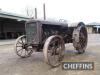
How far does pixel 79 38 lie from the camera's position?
8.12 metres

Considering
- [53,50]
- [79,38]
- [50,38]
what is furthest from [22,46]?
[79,38]

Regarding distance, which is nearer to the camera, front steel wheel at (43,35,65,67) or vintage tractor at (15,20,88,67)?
front steel wheel at (43,35,65,67)

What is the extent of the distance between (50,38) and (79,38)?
8.43ft

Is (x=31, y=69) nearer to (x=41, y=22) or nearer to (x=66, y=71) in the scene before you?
→ (x=66, y=71)

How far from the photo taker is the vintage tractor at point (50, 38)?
6.01 metres

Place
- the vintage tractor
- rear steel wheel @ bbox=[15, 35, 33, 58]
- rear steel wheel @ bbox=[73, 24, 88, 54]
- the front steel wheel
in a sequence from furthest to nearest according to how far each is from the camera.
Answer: rear steel wheel @ bbox=[73, 24, 88, 54], rear steel wheel @ bbox=[15, 35, 33, 58], the vintage tractor, the front steel wheel

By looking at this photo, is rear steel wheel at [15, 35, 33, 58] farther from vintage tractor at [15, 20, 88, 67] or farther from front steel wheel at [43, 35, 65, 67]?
front steel wheel at [43, 35, 65, 67]

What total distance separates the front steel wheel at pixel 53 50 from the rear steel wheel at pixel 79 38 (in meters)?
1.30

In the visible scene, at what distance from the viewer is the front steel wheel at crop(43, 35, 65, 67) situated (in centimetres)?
563

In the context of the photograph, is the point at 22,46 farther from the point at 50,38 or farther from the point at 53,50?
the point at 50,38

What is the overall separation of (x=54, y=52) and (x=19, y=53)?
2455mm

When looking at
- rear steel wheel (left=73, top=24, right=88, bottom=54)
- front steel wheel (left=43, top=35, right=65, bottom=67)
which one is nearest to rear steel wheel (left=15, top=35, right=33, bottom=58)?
front steel wheel (left=43, top=35, right=65, bottom=67)

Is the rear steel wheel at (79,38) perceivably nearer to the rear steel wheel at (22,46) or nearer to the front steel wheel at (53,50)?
the front steel wheel at (53,50)

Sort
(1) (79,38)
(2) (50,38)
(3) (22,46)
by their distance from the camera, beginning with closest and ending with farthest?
(2) (50,38) < (3) (22,46) < (1) (79,38)
